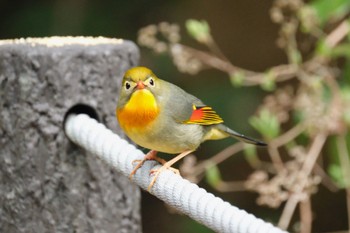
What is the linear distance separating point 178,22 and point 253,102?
776 millimetres

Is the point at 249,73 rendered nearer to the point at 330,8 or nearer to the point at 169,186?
the point at 330,8

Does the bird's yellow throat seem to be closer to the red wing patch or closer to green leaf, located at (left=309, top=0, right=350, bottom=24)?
the red wing patch

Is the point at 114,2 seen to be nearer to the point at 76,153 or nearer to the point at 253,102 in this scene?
the point at 253,102

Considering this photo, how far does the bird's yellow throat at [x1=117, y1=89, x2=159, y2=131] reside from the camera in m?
2.23

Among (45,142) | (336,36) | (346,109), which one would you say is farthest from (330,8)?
(45,142)

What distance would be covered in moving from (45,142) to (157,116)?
34 centimetres

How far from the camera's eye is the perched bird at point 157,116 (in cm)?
223

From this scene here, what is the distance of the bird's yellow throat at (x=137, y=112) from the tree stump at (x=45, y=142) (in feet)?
0.73

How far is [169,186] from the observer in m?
1.99

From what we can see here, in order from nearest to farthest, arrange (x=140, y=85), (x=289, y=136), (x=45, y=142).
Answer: (x=140, y=85) → (x=45, y=142) → (x=289, y=136)

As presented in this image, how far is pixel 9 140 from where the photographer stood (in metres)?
2.40

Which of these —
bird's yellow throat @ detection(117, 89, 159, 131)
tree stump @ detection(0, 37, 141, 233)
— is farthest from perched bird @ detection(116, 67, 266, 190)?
tree stump @ detection(0, 37, 141, 233)

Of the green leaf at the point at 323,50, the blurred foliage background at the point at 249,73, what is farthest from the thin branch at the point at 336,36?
the green leaf at the point at 323,50

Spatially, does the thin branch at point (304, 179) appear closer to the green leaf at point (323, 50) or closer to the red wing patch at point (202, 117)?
the green leaf at point (323, 50)
